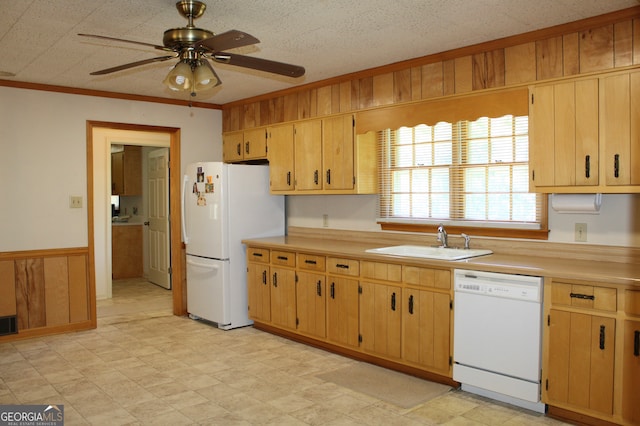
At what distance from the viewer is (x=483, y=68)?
365 centimetres

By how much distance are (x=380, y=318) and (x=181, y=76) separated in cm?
223

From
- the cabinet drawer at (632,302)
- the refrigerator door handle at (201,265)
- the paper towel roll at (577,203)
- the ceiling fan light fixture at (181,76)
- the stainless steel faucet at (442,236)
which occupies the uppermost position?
the ceiling fan light fixture at (181,76)

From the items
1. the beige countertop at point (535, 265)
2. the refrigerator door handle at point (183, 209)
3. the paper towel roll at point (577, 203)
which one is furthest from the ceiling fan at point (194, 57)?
the refrigerator door handle at point (183, 209)

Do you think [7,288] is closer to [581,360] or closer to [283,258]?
[283,258]

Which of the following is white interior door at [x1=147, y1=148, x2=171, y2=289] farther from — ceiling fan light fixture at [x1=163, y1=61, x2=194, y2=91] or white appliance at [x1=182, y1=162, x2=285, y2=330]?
ceiling fan light fixture at [x1=163, y1=61, x2=194, y2=91]

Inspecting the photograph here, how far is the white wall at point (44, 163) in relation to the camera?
4.72 meters

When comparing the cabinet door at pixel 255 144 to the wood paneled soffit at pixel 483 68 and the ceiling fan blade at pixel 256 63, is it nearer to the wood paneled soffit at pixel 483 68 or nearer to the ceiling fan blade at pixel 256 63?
the wood paneled soffit at pixel 483 68

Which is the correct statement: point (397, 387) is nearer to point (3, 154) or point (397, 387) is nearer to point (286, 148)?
point (286, 148)

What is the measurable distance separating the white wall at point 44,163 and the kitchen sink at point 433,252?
3.06 meters

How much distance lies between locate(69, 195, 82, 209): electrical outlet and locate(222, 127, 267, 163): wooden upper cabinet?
1658mm

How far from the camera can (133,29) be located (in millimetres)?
3295

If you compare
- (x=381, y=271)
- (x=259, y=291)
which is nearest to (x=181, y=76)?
(x=381, y=271)

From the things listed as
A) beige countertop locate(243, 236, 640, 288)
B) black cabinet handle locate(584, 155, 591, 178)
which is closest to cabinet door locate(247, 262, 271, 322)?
beige countertop locate(243, 236, 640, 288)

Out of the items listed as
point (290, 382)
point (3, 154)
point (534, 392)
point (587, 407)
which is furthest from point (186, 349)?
point (587, 407)
